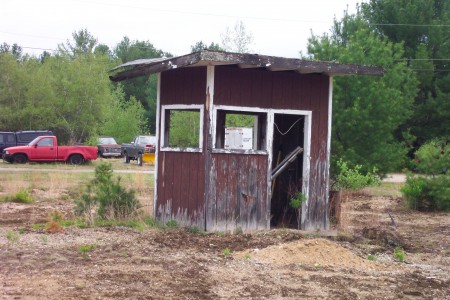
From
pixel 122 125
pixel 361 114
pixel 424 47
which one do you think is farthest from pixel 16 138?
pixel 424 47

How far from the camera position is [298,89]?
13.7m

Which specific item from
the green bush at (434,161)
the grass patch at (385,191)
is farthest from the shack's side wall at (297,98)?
the grass patch at (385,191)

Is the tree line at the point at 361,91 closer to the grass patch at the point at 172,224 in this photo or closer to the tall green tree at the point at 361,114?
the tall green tree at the point at 361,114

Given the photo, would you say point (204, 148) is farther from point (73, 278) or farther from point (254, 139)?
point (73, 278)

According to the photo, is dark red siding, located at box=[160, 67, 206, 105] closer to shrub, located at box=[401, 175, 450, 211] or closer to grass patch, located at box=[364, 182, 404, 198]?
shrub, located at box=[401, 175, 450, 211]

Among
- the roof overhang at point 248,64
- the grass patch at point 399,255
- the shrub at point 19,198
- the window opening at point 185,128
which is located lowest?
the grass patch at point 399,255

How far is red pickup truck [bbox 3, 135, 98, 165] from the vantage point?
36781mm

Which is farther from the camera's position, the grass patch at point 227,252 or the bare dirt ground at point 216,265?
the grass patch at point 227,252

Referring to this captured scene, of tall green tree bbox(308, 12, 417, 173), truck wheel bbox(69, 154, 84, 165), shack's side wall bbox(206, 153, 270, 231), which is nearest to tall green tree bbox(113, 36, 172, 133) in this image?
truck wheel bbox(69, 154, 84, 165)

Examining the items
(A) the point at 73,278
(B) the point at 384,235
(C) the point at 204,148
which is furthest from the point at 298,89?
(A) the point at 73,278

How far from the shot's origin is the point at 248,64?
40.9 ft

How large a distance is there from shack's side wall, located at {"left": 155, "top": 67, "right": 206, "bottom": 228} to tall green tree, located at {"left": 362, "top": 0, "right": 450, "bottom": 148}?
103 ft

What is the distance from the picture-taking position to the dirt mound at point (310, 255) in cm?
1053

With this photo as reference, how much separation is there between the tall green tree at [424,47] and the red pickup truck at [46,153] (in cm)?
1962
